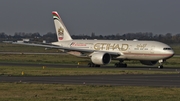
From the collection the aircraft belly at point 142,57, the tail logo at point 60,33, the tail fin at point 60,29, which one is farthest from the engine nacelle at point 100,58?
the tail logo at point 60,33

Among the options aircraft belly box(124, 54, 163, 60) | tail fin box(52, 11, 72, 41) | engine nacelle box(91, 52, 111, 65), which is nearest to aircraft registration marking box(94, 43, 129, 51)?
aircraft belly box(124, 54, 163, 60)

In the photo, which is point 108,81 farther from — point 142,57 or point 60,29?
point 60,29

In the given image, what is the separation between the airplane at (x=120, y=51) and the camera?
61.2 meters

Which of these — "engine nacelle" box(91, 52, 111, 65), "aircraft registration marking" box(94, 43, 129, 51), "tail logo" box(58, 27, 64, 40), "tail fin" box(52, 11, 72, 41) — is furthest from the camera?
"tail logo" box(58, 27, 64, 40)

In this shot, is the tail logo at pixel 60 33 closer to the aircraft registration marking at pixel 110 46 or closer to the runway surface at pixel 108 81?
the aircraft registration marking at pixel 110 46

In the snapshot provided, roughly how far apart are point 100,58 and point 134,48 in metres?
4.55

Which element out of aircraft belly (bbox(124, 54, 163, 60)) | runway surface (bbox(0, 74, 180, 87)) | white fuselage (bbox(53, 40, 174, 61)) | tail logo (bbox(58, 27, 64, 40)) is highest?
tail logo (bbox(58, 27, 64, 40))

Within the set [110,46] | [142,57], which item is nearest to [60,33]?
[110,46]

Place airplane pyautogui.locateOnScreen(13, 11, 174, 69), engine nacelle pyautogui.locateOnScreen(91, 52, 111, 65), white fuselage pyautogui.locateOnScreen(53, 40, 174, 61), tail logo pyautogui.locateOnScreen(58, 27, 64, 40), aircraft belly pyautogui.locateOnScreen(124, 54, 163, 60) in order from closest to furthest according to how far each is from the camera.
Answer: white fuselage pyautogui.locateOnScreen(53, 40, 174, 61) → airplane pyautogui.locateOnScreen(13, 11, 174, 69) → aircraft belly pyautogui.locateOnScreen(124, 54, 163, 60) → engine nacelle pyautogui.locateOnScreen(91, 52, 111, 65) → tail logo pyautogui.locateOnScreen(58, 27, 64, 40)

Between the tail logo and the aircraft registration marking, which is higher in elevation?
the tail logo

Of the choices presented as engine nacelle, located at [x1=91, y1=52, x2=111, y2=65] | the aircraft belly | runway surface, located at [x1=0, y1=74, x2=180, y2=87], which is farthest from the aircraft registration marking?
runway surface, located at [x1=0, y1=74, x2=180, y2=87]

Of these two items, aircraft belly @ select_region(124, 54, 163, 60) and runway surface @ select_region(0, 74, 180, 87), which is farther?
aircraft belly @ select_region(124, 54, 163, 60)

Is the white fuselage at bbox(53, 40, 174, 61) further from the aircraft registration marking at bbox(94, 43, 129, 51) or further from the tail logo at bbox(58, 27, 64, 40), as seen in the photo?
the tail logo at bbox(58, 27, 64, 40)

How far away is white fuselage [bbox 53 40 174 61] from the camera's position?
200ft
